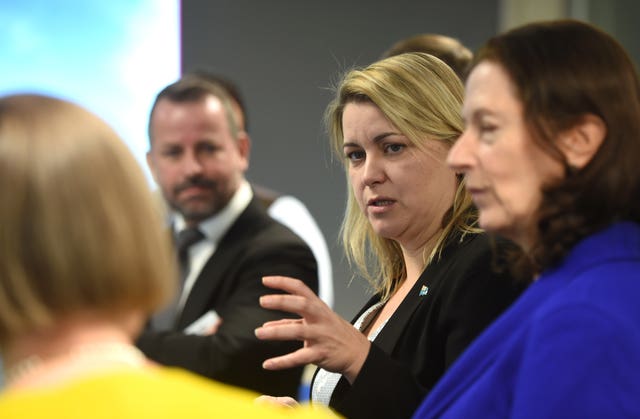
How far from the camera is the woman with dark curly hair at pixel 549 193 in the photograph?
127 cm

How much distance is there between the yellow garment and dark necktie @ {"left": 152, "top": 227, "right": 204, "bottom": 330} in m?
2.33

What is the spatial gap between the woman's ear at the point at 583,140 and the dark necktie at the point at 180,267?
1954 millimetres

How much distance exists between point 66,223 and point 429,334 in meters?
1.10

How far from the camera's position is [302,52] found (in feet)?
16.9

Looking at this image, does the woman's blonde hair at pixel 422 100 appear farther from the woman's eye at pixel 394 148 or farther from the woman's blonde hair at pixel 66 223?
the woman's blonde hair at pixel 66 223

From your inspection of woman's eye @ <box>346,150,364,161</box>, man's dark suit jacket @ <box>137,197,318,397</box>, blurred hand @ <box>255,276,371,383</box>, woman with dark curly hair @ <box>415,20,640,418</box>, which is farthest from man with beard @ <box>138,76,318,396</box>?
woman with dark curly hair @ <box>415,20,640,418</box>

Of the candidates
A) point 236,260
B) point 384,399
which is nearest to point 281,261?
point 236,260

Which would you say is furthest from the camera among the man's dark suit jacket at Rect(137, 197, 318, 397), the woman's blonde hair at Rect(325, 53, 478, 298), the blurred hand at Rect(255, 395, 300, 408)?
the man's dark suit jacket at Rect(137, 197, 318, 397)

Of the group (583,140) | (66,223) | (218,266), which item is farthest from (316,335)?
(218,266)

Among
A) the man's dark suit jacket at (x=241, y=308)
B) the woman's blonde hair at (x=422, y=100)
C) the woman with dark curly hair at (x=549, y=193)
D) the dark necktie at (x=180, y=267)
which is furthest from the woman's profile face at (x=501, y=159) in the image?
the dark necktie at (x=180, y=267)

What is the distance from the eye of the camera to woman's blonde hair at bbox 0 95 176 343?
2.81ft

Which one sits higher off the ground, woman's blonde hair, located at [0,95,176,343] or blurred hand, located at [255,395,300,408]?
woman's blonde hair, located at [0,95,176,343]

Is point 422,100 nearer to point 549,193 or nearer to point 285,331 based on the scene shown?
point 285,331

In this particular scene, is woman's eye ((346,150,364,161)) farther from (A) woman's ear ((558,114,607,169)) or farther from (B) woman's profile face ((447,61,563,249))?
(A) woman's ear ((558,114,607,169))
